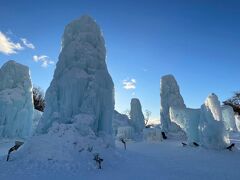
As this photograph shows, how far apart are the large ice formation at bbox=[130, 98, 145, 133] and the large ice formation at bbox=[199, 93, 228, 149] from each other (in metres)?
27.1

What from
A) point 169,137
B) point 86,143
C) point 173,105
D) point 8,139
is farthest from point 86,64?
point 173,105

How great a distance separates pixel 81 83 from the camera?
1945 centimetres

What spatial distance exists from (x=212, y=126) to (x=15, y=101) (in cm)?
2437

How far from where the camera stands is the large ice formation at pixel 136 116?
5397 cm

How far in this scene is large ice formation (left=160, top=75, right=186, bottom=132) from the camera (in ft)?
150

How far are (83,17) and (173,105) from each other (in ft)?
91.8

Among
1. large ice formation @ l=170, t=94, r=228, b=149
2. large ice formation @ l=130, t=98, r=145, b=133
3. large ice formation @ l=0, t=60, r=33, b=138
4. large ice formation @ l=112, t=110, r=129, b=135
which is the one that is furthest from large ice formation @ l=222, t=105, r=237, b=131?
large ice formation @ l=0, t=60, r=33, b=138

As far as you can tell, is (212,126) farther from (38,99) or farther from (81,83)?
(38,99)

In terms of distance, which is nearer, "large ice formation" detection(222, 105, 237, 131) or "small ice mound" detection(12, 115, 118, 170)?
"small ice mound" detection(12, 115, 118, 170)

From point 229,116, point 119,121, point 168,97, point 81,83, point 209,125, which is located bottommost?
point 209,125

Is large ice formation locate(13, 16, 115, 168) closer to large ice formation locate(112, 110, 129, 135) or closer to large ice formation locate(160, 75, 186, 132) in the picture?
large ice formation locate(160, 75, 186, 132)

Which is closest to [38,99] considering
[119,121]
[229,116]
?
[119,121]

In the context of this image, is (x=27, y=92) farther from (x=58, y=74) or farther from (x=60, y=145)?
(x=60, y=145)

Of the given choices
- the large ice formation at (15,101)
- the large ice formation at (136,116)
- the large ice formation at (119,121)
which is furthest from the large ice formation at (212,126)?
the large ice formation at (119,121)
